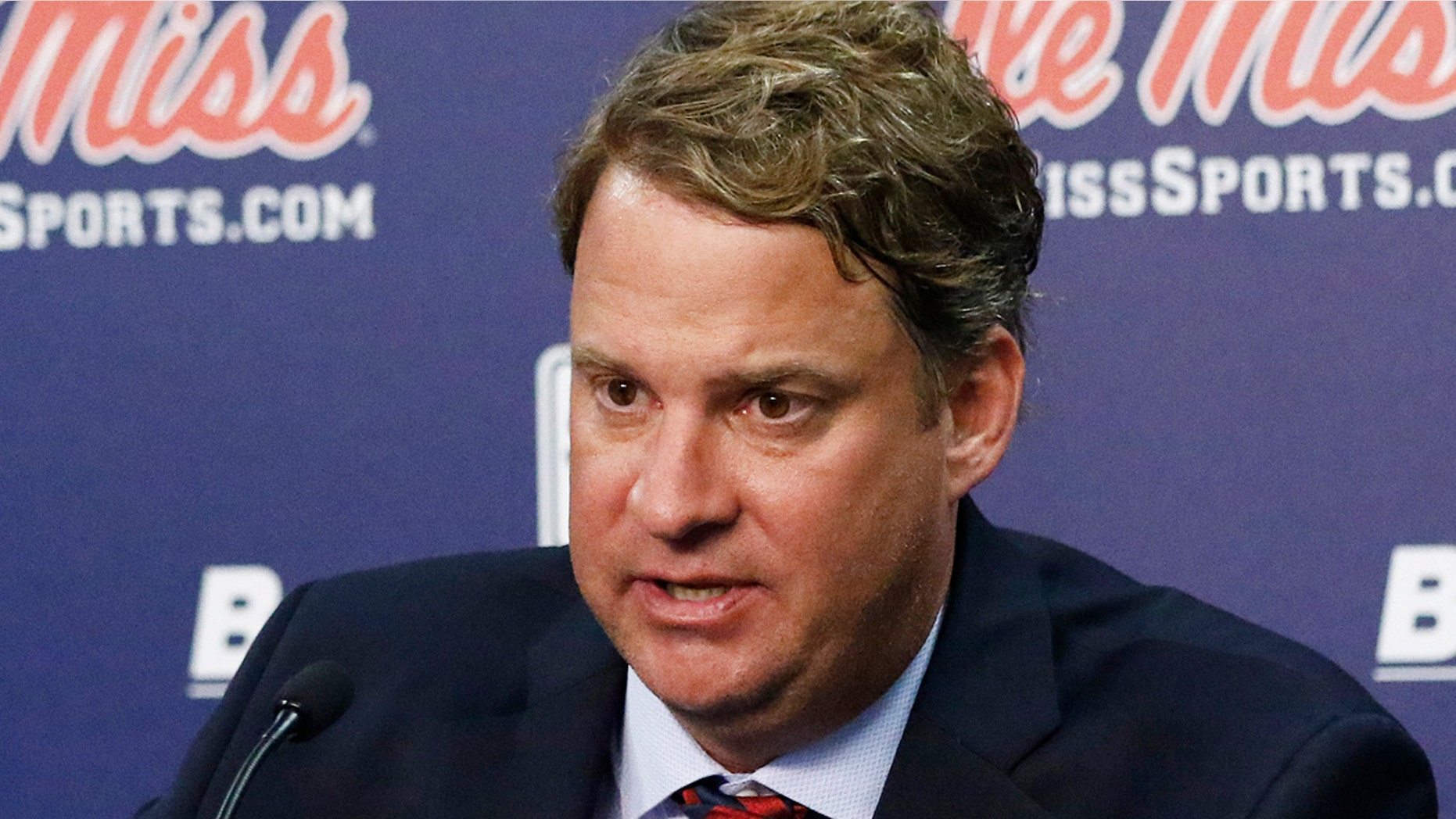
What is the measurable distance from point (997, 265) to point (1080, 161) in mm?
827

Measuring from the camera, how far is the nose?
1.34 metres

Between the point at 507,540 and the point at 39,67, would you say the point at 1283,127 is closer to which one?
the point at 507,540

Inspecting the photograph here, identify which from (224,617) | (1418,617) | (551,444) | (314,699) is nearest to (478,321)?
(551,444)

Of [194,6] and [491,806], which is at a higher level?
[194,6]

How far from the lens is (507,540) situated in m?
2.45

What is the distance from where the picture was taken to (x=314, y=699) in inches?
56.1

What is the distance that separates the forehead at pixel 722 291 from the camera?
1.36 m

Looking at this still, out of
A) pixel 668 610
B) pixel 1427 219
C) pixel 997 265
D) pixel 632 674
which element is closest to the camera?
pixel 668 610

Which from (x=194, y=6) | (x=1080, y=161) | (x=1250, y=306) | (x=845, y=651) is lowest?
(x=845, y=651)

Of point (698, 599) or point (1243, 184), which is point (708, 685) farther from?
point (1243, 184)

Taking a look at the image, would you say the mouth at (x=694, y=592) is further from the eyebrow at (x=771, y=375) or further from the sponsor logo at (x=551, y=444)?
the sponsor logo at (x=551, y=444)

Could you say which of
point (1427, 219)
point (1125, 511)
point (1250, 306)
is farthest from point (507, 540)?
point (1427, 219)

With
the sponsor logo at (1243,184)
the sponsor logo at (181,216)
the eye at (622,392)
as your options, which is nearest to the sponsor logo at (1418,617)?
the sponsor logo at (1243,184)

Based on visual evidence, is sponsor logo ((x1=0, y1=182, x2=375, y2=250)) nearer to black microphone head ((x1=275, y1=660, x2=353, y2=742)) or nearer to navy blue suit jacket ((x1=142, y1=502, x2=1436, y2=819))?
navy blue suit jacket ((x1=142, y1=502, x2=1436, y2=819))
